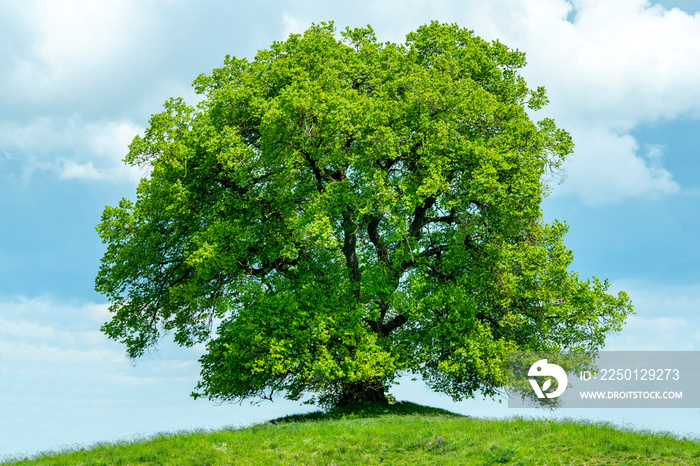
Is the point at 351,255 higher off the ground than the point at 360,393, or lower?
higher

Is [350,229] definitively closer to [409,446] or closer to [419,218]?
[419,218]

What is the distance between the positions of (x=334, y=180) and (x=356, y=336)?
7.09 m

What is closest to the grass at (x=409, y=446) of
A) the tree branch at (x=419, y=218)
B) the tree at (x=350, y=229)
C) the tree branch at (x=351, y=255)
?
the tree at (x=350, y=229)

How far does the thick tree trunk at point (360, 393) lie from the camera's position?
28.7 metres

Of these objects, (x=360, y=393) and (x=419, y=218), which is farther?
(x=419, y=218)

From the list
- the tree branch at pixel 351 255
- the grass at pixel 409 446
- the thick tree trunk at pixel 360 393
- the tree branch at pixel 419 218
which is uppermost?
the tree branch at pixel 419 218

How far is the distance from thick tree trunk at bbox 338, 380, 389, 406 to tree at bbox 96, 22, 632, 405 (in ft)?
0.26

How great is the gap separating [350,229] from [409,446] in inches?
439

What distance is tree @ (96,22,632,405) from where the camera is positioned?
26.4m

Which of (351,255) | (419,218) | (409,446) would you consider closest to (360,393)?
(351,255)

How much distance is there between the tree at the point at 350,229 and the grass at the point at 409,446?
424 cm

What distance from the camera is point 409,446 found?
19.8 meters

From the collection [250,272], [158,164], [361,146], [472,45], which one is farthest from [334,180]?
[472,45]

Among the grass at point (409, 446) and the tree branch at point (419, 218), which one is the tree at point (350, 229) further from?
the grass at point (409, 446)
